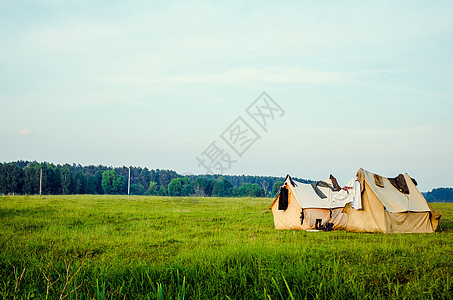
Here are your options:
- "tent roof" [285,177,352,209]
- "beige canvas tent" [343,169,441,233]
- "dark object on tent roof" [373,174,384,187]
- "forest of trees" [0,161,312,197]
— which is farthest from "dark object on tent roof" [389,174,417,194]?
"forest of trees" [0,161,312,197]

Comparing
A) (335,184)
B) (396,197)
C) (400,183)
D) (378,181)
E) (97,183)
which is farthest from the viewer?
(97,183)

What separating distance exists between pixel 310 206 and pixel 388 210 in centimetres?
335

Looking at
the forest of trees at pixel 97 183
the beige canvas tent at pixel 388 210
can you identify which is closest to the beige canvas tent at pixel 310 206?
the beige canvas tent at pixel 388 210

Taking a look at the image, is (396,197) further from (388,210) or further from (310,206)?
(310,206)

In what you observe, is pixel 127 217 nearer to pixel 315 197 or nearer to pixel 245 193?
pixel 315 197

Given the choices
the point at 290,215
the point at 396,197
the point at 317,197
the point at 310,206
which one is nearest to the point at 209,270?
the point at 310,206

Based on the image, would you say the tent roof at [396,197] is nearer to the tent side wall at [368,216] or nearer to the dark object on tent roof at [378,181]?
the dark object on tent roof at [378,181]

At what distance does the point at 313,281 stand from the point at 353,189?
1225cm

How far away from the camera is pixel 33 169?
84250 mm

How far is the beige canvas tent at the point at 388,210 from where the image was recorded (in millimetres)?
14797

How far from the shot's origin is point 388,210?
48.2ft

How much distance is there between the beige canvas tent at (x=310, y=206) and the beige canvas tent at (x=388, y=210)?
1.69 ft

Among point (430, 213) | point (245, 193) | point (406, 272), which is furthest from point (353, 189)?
point (245, 193)

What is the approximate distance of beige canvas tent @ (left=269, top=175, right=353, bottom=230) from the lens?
1598 cm
